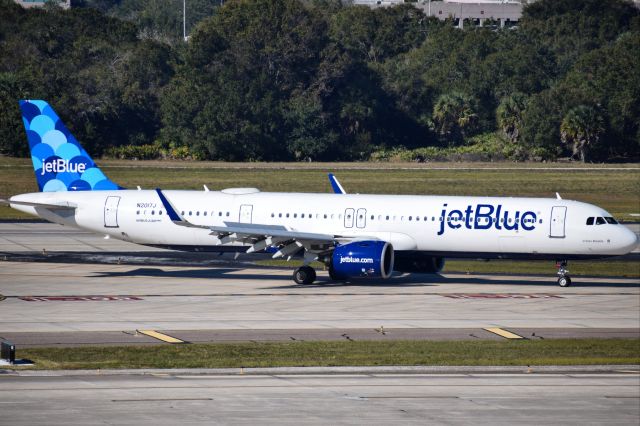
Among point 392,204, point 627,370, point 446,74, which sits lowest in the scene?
point 627,370

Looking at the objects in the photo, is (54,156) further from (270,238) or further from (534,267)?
(534,267)

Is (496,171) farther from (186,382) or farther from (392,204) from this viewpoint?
(186,382)

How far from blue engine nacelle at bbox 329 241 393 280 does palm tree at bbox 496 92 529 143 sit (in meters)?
89.3

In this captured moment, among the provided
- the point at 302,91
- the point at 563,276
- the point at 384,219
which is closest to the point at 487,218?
the point at 563,276

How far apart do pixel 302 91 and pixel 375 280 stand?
92.4m

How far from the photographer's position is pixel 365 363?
3191 centimetres

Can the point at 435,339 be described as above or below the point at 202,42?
below

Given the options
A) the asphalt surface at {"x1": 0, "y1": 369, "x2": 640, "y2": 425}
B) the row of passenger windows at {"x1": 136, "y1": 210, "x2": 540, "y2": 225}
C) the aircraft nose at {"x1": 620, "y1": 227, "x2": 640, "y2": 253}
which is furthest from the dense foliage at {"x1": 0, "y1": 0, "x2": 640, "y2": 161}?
the asphalt surface at {"x1": 0, "y1": 369, "x2": 640, "y2": 425}

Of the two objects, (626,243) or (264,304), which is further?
(626,243)

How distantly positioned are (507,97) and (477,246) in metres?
95.2

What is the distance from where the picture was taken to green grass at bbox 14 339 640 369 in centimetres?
3153

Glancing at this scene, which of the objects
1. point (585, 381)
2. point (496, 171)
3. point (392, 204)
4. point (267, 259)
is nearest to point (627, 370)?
point (585, 381)

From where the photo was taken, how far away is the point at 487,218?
48812 mm

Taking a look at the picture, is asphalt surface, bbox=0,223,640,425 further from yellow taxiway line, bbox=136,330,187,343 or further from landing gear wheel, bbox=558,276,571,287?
landing gear wheel, bbox=558,276,571,287
